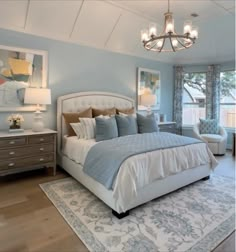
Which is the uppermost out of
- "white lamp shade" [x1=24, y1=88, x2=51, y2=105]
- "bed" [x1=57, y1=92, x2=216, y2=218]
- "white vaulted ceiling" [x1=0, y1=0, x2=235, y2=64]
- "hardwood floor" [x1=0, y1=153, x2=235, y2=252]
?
"white vaulted ceiling" [x1=0, y1=0, x2=235, y2=64]

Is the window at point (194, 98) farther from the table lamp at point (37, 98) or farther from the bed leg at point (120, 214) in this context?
the bed leg at point (120, 214)

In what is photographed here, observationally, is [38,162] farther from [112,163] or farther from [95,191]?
[112,163]

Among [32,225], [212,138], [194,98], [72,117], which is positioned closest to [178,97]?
[194,98]

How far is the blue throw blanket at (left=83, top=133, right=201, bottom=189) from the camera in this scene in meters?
2.45

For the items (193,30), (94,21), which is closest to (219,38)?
(193,30)

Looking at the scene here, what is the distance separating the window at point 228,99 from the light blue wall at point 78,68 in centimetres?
233

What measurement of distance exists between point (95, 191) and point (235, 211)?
1800 mm

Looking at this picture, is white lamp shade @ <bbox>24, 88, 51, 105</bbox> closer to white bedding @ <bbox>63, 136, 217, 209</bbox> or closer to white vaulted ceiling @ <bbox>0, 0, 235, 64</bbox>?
white bedding @ <bbox>63, 136, 217, 209</bbox>

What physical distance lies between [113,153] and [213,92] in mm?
4672

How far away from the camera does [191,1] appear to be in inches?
138

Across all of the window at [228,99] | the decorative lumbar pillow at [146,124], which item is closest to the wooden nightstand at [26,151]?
the decorative lumbar pillow at [146,124]

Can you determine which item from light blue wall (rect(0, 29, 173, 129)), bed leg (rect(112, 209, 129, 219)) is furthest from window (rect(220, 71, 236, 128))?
bed leg (rect(112, 209, 129, 219))

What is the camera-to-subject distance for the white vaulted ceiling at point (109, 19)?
3467mm

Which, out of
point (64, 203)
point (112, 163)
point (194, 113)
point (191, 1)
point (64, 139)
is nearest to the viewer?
point (112, 163)
